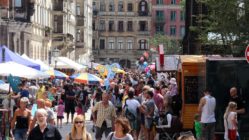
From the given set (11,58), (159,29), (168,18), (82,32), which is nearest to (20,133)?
(11,58)

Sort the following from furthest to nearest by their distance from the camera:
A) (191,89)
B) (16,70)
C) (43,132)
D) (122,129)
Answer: (16,70), (191,89), (43,132), (122,129)

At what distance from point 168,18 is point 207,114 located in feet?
376

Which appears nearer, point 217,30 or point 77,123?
point 77,123

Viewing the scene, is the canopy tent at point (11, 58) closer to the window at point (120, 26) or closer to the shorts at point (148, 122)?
the shorts at point (148, 122)

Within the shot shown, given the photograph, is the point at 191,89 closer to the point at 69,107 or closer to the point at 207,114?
the point at 207,114

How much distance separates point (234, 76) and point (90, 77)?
67.8 ft

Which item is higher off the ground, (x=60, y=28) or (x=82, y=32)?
(x=60, y=28)

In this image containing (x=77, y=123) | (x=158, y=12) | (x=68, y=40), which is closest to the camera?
(x=77, y=123)

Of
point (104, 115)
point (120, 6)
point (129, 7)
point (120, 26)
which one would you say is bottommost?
point (104, 115)

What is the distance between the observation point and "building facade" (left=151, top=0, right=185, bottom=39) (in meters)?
132

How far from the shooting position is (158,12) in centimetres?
13450

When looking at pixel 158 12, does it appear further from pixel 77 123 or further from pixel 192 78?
pixel 77 123

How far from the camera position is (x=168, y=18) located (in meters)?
133

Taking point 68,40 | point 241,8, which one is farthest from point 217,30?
point 68,40
